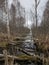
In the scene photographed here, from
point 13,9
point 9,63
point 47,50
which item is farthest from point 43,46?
point 13,9

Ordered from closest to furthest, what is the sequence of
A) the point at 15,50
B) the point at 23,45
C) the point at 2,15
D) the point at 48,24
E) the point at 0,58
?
the point at 0,58 → the point at 15,50 → the point at 23,45 → the point at 48,24 → the point at 2,15

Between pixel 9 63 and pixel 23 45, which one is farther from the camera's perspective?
pixel 23 45

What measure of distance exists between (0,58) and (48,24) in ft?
51.5

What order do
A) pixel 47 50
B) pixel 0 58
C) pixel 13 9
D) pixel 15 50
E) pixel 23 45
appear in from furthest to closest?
pixel 13 9, pixel 23 45, pixel 15 50, pixel 47 50, pixel 0 58

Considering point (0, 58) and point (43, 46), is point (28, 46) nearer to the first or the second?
point (43, 46)

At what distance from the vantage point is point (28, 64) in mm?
9805

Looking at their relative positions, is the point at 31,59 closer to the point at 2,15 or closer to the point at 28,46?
the point at 28,46

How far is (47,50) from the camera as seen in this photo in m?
10.7

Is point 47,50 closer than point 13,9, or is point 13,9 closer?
point 47,50

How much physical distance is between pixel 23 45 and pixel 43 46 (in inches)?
126

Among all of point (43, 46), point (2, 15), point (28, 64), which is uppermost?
point (2, 15)

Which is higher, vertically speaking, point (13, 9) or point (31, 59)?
point (13, 9)

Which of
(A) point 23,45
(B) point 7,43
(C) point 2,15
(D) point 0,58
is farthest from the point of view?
(C) point 2,15

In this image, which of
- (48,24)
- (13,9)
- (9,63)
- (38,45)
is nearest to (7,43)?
(38,45)
